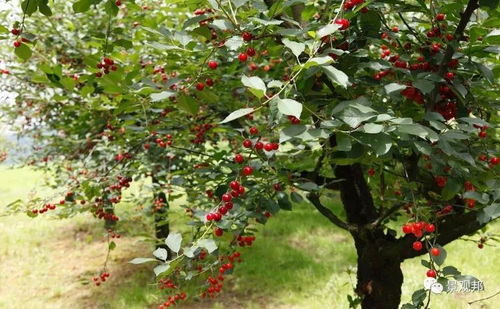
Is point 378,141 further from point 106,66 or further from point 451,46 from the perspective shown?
point 106,66

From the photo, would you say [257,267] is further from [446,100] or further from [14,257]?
[446,100]

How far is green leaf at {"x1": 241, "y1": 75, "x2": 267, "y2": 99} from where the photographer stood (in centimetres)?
106

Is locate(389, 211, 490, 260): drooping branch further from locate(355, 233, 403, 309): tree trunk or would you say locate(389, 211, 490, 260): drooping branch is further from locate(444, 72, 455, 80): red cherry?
locate(444, 72, 455, 80): red cherry

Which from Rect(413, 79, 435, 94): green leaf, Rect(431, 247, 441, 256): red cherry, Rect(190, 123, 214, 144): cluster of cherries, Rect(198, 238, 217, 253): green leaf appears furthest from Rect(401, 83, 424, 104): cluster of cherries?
Rect(190, 123, 214, 144): cluster of cherries

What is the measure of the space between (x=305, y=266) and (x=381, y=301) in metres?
3.86

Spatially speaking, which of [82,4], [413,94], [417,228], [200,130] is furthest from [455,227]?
[82,4]

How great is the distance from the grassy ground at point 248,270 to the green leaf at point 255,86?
4.15m

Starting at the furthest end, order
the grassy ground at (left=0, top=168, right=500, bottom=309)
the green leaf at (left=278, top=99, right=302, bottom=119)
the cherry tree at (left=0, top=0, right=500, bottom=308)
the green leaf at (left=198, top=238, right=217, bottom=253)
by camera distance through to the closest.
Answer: the grassy ground at (left=0, top=168, right=500, bottom=309), the green leaf at (left=198, top=238, right=217, bottom=253), the cherry tree at (left=0, top=0, right=500, bottom=308), the green leaf at (left=278, top=99, right=302, bottom=119)

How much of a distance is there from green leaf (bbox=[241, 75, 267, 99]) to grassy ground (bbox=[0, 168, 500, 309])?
415cm

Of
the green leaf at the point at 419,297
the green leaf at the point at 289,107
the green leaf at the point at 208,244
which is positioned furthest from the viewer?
the green leaf at the point at 419,297

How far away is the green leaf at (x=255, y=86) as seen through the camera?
1063 millimetres

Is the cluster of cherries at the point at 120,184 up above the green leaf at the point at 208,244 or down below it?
below

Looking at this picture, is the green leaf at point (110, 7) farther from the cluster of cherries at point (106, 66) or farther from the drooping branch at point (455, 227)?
the drooping branch at point (455, 227)

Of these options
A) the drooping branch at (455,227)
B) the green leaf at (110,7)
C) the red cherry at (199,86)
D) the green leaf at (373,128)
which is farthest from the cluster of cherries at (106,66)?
the drooping branch at (455,227)
